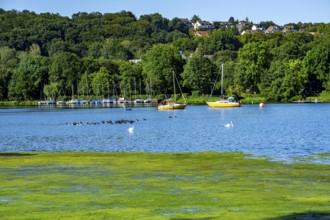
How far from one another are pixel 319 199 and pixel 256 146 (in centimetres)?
2744

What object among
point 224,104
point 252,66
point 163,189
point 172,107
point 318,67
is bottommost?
point 172,107

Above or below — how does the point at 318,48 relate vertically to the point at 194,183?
above

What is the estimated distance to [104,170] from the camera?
33.0 meters

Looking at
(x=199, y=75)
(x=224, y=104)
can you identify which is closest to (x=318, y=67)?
(x=199, y=75)

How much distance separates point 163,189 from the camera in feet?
85.7

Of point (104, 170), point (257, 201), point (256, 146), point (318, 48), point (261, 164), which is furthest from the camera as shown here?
point (318, 48)

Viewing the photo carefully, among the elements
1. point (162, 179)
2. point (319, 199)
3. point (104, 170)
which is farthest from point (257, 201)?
point (104, 170)

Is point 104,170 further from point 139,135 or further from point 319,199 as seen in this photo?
point 139,135

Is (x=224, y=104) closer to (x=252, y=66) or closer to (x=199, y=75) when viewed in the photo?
(x=252, y=66)

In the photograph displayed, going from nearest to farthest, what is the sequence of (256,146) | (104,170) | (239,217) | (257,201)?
(239,217) < (257,201) < (104,170) < (256,146)

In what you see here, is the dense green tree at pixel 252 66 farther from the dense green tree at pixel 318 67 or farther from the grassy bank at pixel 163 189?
the grassy bank at pixel 163 189

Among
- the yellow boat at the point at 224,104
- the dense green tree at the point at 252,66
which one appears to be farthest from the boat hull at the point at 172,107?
the dense green tree at the point at 252,66

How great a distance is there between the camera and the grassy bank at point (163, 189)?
21.7m

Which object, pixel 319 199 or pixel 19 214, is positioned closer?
pixel 19 214
